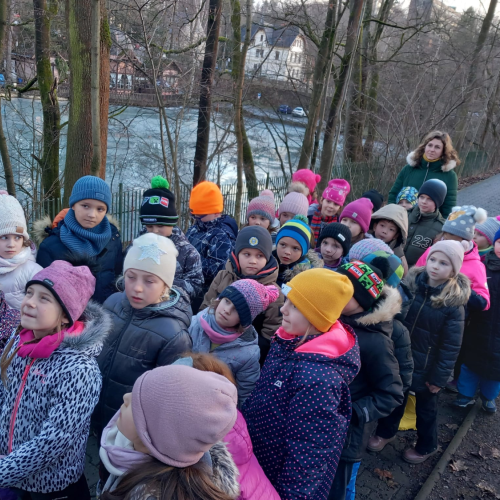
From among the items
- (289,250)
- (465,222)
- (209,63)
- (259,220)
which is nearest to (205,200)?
(259,220)

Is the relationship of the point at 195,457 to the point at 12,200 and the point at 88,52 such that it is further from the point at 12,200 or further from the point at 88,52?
the point at 88,52

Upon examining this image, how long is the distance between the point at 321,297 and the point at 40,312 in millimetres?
1348

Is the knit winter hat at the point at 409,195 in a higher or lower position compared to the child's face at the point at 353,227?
higher

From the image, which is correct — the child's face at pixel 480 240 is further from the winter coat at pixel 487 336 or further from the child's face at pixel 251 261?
the child's face at pixel 251 261

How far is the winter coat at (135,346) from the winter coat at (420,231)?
331cm

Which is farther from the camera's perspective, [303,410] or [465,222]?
[465,222]

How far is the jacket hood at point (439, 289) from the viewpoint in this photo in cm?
313

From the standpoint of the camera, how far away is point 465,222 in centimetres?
387

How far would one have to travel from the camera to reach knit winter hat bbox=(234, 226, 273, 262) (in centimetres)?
327

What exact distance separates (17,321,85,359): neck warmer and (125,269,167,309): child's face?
468mm

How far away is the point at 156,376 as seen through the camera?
143cm

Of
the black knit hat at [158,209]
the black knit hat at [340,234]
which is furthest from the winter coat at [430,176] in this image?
the black knit hat at [158,209]

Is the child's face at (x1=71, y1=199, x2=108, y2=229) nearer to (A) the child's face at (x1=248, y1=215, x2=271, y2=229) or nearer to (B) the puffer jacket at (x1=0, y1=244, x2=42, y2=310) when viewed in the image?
(B) the puffer jacket at (x1=0, y1=244, x2=42, y2=310)

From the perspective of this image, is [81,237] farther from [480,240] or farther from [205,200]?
[480,240]
